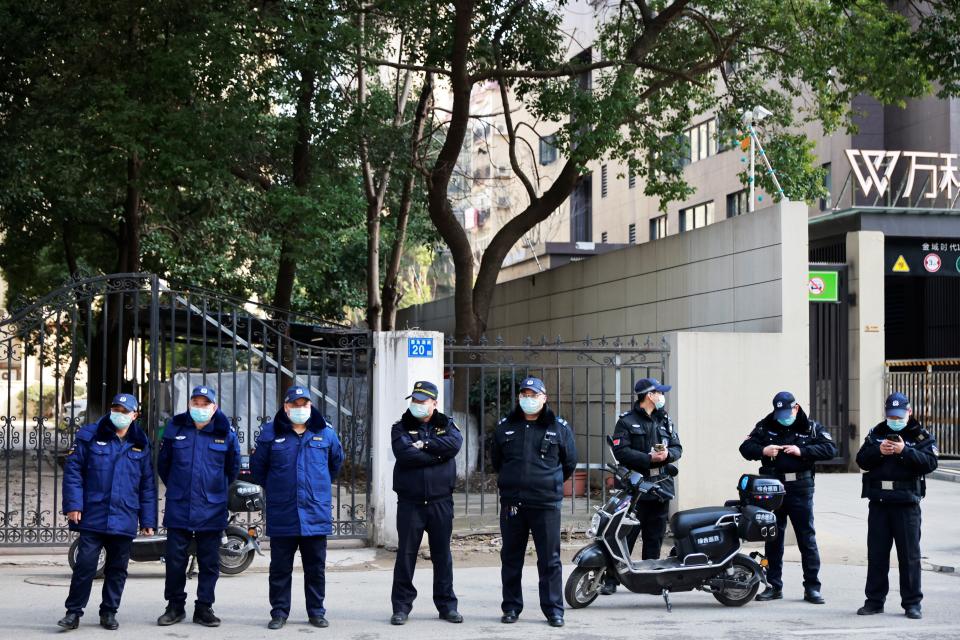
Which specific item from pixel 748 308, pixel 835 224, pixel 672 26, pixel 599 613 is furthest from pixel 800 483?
pixel 835 224

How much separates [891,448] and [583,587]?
8.41 feet

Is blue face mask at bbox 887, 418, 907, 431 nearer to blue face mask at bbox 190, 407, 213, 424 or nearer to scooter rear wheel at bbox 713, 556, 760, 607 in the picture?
scooter rear wheel at bbox 713, 556, 760, 607

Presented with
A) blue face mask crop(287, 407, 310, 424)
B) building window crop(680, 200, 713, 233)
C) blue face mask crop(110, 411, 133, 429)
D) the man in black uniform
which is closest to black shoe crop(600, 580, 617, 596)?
the man in black uniform

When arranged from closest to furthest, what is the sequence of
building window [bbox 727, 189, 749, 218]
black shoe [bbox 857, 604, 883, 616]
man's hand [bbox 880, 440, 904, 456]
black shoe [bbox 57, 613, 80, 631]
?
black shoe [bbox 57, 613, 80, 631] < man's hand [bbox 880, 440, 904, 456] < black shoe [bbox 857, 604, 883, 616] < building window [bbox 727, 189, 749, 218]

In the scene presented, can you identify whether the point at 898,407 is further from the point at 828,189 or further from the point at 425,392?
the point at 828,189

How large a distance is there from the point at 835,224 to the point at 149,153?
13.3m

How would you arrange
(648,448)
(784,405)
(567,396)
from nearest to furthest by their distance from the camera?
1. (784,405)
2. (648,448)
3. (567,396)

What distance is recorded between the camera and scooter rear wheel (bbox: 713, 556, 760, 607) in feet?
31.1

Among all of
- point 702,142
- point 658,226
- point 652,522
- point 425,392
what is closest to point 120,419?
point 425,392

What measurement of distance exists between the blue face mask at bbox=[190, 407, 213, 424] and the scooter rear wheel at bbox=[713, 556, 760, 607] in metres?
4.18

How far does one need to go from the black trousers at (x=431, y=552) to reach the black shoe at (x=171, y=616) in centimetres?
153

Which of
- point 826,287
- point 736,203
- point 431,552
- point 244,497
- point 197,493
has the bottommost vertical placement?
point 431,552

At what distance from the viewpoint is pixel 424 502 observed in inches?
346

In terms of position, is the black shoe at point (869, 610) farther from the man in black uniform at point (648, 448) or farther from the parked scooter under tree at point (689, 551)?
the man in black uniform at point (648, 448)
